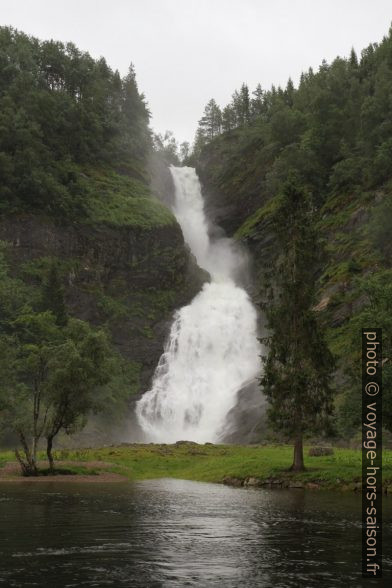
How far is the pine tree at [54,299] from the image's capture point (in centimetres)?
7500

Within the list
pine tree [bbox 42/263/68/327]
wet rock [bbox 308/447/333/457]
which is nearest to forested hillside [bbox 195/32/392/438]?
wet rock [bbox 308/447/333/457]

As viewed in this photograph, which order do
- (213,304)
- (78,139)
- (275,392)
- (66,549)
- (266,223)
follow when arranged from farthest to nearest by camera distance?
1. (78,139)
2. (266,223)
3. (213,304)
4. (275,392)
5. (66,549)

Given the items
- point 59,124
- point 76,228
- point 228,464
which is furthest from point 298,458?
point 59,124

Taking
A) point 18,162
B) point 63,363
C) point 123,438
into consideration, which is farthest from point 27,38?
point 63,363

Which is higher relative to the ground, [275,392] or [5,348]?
[5,348]

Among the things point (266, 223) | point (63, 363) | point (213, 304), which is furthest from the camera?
point (266, 223)

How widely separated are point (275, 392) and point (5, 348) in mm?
20404

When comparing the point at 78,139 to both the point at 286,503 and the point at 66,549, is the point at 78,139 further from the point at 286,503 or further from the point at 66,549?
the point at 66,549

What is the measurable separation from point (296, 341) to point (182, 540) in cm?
2228

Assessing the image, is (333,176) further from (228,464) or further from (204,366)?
(228,464)

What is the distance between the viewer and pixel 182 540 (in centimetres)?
1873

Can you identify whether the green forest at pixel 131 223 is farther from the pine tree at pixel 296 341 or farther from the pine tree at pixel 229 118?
the pine tree at pixel 229 118

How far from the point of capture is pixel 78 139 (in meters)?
108

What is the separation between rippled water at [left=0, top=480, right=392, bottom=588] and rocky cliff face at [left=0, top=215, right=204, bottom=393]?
49.6 meters
